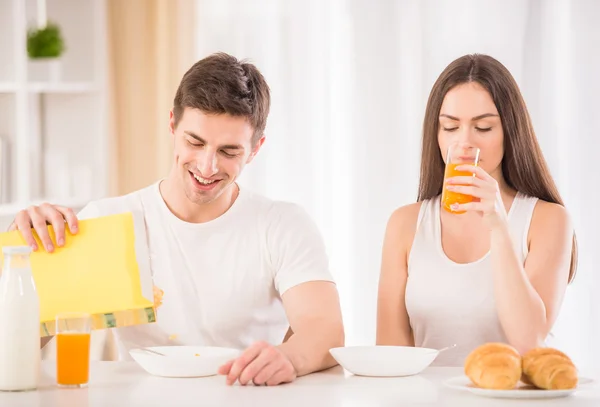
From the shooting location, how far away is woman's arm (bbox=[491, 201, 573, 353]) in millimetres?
2236

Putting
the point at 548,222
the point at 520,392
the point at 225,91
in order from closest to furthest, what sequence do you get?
1. the point at 520,392
2. the point at 225,91
3. the point at 548,222

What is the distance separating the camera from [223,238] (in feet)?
7.64

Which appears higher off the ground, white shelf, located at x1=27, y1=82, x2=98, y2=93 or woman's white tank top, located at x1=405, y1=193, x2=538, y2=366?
white shelf, located at x1=27, y1=82, x2=98, y2=93

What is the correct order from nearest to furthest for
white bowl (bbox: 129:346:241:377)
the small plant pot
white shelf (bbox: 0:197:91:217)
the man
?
white bowl (bbox: 129:346:241:377), the man, white shelf (bbox: 0:197:91:217), the small plant pot

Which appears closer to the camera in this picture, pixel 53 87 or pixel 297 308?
pixel 297 308

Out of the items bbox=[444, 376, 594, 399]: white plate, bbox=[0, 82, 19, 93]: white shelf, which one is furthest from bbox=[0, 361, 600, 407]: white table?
bbox=[0, 82, 19, 93]: white shelf

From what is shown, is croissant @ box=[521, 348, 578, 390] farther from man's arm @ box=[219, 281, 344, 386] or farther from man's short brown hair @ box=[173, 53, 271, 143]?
man's short brown hair @ box=[173, 53, 271, 143]

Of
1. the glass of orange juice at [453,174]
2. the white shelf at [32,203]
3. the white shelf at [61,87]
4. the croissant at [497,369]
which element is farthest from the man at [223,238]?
the white shelf at [61,87]

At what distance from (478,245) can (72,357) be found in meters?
1.21

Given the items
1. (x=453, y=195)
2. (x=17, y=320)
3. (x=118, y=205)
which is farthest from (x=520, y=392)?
(x=118, y=205)


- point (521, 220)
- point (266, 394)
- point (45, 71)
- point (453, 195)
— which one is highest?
point (45, 71)

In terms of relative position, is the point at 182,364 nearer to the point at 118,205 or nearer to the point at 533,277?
the point at 118,205

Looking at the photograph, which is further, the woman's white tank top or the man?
the woman's white tank top

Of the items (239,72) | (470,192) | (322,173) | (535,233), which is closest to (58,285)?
(239,72)
